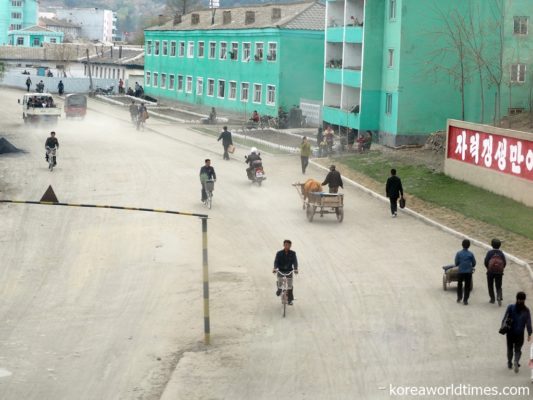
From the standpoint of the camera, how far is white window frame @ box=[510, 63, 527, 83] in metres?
50.7

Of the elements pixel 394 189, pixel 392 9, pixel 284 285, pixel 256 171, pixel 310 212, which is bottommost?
pixel 284 285

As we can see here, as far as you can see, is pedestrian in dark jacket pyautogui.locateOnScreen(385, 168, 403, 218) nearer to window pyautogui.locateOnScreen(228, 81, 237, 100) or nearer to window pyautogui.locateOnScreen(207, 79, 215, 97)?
window pyautogui.locateOnScreen(228, 81, 237, 100)

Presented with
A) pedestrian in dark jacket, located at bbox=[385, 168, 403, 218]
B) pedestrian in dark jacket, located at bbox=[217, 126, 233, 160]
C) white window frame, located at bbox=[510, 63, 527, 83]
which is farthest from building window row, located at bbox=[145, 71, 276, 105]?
pedestrian in dark jacket, located at bbox=[385, 168, 403, 218]

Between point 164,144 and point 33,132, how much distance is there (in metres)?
9.98

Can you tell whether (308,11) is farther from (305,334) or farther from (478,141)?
(305,334)

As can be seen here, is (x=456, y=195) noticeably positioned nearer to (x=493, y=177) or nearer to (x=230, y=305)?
(x=493, y=177)

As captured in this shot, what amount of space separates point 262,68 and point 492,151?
3627 cm

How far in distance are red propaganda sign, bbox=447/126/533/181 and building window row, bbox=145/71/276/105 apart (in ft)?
102

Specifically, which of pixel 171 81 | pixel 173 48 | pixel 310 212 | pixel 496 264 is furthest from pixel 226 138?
pixel 171 81

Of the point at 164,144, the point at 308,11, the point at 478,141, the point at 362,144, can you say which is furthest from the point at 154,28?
the point at 478,141

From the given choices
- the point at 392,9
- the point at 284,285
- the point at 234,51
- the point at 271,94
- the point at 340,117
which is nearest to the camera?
the point at 284,285

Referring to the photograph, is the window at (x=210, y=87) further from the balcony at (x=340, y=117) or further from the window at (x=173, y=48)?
the balcony at (x=340, y=117)

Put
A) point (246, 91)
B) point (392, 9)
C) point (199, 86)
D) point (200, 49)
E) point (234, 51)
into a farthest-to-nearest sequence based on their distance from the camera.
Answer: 1. point (199, 86)
2. point (200, 49)
3. point (234, 51)
4. point (246, 91)
5. point (392, 9)

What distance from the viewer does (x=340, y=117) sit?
57.0 metres
